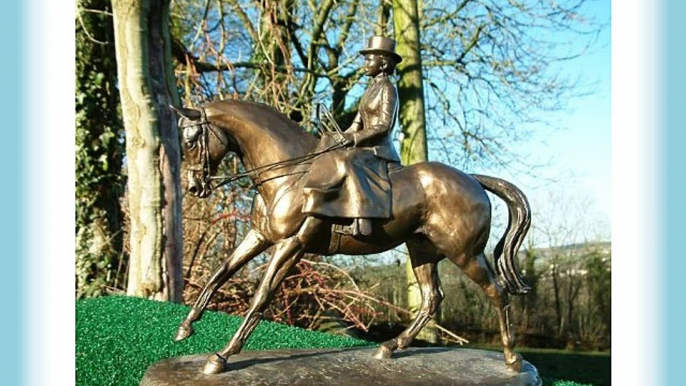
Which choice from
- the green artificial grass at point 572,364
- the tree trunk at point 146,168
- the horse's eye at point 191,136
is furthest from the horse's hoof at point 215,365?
the green artificial grass at point 572,364

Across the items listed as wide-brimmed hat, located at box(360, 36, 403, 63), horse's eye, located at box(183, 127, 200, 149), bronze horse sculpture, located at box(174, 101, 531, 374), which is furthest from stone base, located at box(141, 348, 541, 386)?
wide-brimmed hat, located at box(360, 36, 403, 63)

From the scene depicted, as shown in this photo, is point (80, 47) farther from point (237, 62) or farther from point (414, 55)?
point (414, 55)

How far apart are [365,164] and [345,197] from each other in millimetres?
242

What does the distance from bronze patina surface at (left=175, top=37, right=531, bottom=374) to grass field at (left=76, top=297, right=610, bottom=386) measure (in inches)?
42.4

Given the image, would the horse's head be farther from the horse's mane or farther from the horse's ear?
the horse's mane

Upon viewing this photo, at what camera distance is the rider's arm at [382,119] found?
3395 mm

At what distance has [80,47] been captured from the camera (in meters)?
7.12

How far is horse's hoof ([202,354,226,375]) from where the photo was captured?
10.3 ft

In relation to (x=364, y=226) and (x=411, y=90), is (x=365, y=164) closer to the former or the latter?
(x=364, y=226)

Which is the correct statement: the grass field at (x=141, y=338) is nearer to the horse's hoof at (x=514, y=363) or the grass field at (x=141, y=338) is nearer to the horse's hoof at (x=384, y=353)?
the horse's hoof at (x=514, y=363)

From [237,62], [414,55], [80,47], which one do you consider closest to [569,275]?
[414,55]

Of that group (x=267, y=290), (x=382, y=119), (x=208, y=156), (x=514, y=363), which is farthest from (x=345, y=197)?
(x=514, y=363)

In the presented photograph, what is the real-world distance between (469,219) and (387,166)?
0.55 meters

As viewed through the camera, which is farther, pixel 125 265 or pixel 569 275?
pixel 569 275
